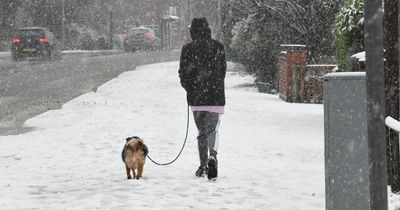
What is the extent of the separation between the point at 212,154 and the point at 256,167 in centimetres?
123

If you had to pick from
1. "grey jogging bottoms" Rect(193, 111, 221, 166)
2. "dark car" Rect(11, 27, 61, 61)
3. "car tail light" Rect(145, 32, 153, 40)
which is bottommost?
"grey jogging bottoms" Rect(193, 111, 221, 166)

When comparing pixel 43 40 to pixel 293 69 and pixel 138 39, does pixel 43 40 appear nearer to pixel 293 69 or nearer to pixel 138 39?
pixel 138 39

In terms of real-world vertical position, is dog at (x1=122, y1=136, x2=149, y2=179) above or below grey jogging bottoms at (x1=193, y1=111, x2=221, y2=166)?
below

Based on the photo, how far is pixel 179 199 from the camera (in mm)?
7301

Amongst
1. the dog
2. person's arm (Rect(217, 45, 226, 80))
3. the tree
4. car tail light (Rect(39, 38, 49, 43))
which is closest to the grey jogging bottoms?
person's arm (Rect(217, 45, 226, 80))

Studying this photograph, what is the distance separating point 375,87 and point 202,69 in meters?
4.91

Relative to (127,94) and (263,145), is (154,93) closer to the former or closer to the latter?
(127,94)

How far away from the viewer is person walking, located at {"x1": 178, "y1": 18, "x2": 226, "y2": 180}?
8297 mm

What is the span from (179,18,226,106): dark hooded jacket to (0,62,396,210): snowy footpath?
37.6 inches

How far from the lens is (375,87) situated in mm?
3547

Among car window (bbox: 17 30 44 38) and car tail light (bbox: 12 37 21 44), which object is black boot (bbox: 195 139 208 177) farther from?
car window (bbox: 17 30 44 38)

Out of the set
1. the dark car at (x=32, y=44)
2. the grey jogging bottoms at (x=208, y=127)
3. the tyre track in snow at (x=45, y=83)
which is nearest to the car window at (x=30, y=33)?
the dark car at (x=32, y=44)

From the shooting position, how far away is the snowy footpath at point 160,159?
7348 mm

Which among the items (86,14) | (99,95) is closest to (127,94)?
(99,95)
